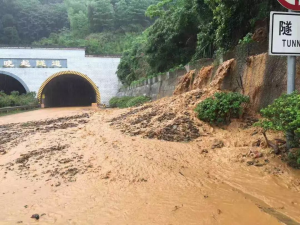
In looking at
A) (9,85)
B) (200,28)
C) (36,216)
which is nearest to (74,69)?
(9,85)

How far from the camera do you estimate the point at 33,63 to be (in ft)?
78.5

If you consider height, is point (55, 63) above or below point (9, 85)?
above

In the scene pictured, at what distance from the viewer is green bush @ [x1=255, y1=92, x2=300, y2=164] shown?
260 cm

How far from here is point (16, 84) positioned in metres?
29.8

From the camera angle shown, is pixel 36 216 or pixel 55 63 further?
pixel 55 63

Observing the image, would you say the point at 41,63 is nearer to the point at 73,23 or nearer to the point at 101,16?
the point at 101,16

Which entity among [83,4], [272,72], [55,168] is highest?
[83,4]

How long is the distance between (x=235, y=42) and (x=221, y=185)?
508 centimetres

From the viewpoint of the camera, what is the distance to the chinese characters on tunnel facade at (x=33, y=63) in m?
23.5

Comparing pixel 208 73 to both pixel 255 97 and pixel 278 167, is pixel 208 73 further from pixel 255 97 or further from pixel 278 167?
pixel 278 167

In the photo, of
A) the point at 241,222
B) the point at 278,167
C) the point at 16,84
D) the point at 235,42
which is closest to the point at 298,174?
the point at 278,167

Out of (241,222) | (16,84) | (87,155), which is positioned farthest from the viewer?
(16,84)

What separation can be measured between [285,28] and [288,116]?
97 cm

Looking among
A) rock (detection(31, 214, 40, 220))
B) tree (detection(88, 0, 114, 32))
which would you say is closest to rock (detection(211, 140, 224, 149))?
rock (detection(31, 214, 40, 220))
